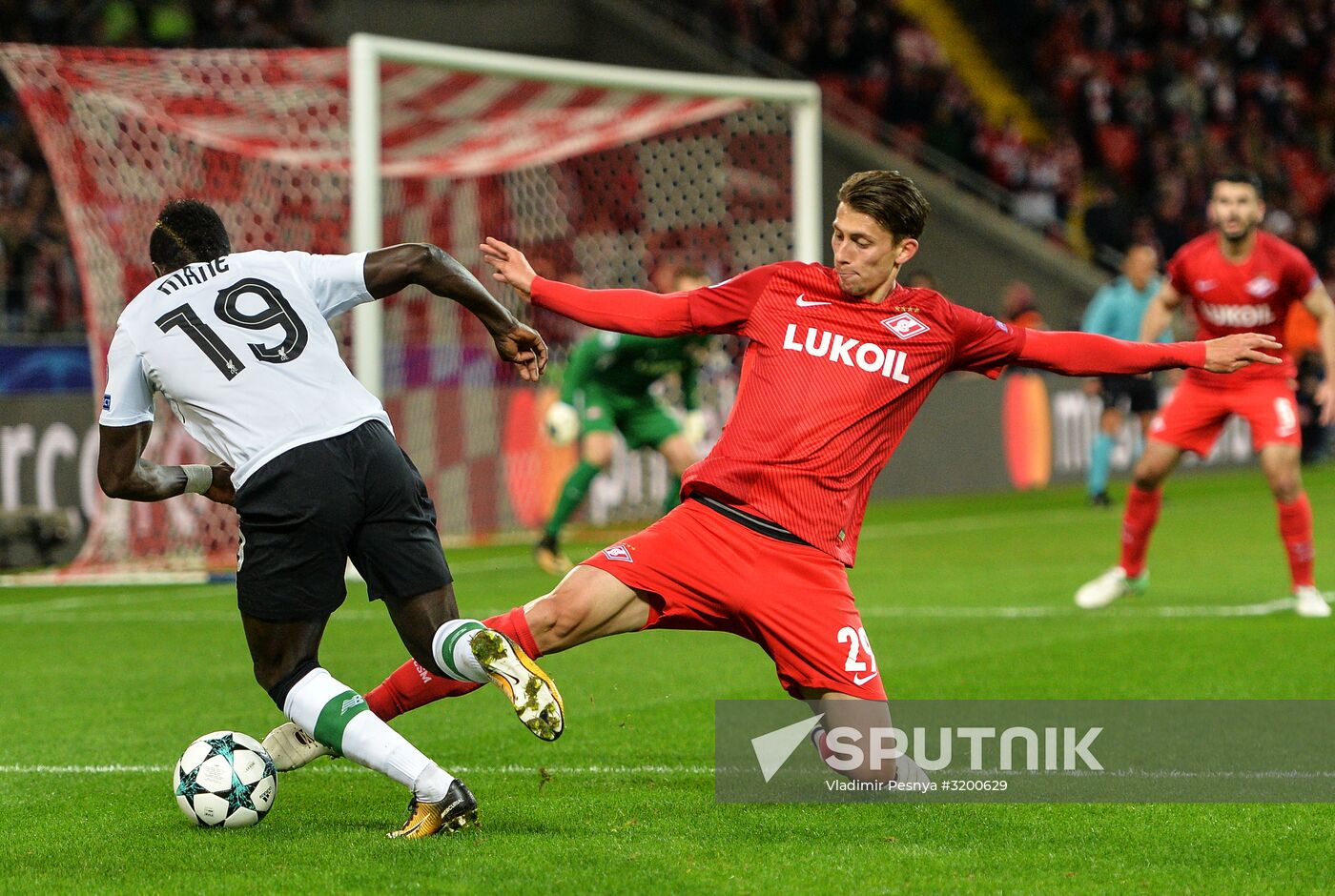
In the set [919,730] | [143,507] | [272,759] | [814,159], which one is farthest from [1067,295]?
[272,759]

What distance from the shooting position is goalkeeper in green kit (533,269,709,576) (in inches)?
471

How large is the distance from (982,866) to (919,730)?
189cm

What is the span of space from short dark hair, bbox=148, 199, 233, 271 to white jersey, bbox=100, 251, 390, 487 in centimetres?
5

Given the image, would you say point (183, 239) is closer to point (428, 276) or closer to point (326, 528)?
point (428, 276)

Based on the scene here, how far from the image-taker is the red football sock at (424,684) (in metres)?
5.12

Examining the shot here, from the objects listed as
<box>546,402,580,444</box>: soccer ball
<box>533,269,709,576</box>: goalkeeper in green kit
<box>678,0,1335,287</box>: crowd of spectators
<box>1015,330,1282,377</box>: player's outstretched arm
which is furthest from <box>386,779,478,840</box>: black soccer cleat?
<box>678,0,1335,287</box>: crowd of spectators

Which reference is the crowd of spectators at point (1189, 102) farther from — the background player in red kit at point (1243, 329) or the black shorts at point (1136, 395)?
the background player in red kit at point (1243, 329)

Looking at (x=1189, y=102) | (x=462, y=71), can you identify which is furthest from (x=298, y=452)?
(x=1189, y=102)

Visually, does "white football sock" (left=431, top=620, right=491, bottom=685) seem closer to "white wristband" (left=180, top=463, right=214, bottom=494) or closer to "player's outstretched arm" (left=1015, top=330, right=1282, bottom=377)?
"white wristband" (left=180, top=463, right=214, bottom=494)

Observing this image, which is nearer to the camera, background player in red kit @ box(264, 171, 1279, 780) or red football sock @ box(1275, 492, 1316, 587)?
background player in red kit @ box(264, 171, 1279, 780)

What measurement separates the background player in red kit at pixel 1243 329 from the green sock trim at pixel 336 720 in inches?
227

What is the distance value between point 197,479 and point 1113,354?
276 centimetres

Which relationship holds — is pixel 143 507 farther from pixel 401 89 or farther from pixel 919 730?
pixel 919 730

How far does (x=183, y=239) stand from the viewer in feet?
16.6
